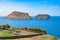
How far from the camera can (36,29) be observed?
40.1ft

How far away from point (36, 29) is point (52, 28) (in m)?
2.34

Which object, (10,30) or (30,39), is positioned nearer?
(30,39)

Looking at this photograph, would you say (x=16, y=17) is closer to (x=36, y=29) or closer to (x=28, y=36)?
(x=36, y=29)

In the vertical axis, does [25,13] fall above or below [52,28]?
above

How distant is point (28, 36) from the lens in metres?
10.2

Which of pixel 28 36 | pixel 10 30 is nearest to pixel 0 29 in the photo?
pixel 10 30

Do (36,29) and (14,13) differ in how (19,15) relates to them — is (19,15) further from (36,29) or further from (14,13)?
(36,29)

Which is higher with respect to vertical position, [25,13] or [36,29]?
[25,13]

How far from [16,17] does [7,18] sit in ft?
2.92

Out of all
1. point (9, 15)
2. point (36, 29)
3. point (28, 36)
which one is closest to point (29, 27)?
point (36, 29)

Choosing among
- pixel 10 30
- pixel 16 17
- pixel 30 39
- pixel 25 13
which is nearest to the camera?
pixel 30 39

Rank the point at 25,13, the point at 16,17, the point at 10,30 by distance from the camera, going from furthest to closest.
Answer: the point at 16,17 < the point at 25,13 < the point at 10,30

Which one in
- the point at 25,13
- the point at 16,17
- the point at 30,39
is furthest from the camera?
the point at 16,17

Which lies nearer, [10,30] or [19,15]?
[10,30]
